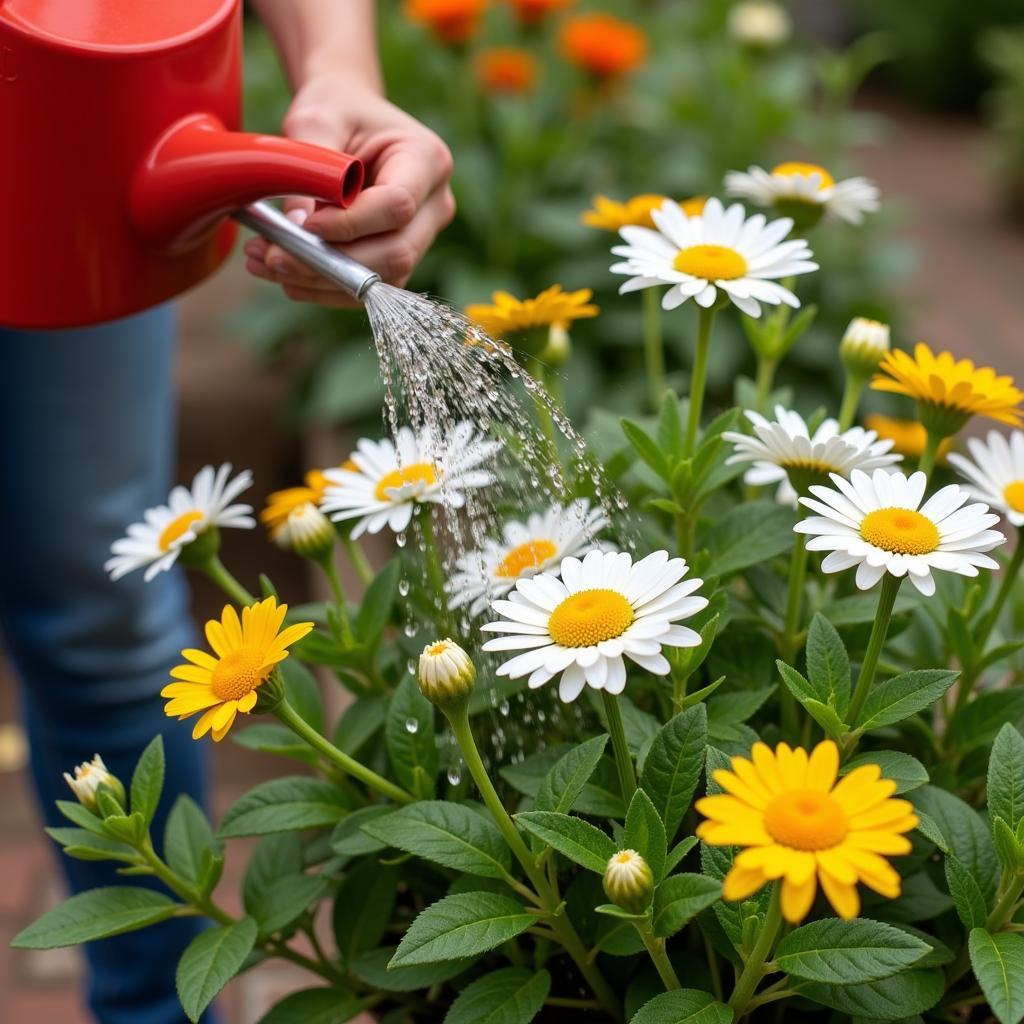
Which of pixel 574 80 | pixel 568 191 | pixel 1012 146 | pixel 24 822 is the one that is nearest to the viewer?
pixel 24 822

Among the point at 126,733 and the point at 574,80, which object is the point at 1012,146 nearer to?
the point at 574,80

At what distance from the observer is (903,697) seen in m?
0.70

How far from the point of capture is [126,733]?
1.28 m

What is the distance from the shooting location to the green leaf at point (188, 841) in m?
0.84

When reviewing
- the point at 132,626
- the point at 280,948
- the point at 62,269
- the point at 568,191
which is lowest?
the point at 568,191

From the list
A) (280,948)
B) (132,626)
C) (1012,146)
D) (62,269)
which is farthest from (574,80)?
(280,948)

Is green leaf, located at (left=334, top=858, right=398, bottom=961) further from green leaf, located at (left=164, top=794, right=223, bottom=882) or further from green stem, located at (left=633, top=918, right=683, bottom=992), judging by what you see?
green stem, located at (left=633, top=918, right=683, bottom=992)

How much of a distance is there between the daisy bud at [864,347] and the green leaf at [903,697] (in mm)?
259

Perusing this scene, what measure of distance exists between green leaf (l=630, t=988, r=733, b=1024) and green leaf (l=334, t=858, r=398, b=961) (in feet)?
0.67

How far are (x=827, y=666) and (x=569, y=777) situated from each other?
14 centimetres

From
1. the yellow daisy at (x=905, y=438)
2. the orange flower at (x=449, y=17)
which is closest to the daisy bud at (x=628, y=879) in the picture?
the yellow daisy at (x=905, y=438)

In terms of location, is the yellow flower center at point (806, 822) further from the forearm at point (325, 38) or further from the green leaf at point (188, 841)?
the forearm at point (325, 38)

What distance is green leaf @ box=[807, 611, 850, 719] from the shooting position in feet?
2.33

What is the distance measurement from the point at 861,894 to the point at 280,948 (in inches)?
13.1
